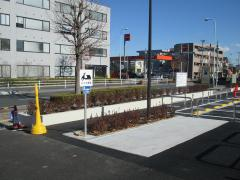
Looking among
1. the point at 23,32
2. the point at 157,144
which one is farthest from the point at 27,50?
the point at 157,144

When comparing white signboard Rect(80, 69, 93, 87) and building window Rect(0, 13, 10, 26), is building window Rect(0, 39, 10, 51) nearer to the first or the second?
building window Rect(0, 13, 10, 26)

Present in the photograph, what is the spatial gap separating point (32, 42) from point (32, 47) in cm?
70

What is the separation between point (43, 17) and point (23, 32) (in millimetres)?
4120

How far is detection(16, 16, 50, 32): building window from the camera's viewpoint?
38.2m

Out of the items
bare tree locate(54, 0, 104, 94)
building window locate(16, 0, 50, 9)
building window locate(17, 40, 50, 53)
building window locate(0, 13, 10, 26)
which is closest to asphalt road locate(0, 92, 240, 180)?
bare tree locate(54, 0, 104, 94)

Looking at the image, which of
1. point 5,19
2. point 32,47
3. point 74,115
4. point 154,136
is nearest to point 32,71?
point 32,47

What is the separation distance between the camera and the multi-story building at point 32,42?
3669 cm

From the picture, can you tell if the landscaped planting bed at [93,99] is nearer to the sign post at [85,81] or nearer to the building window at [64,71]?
the sign post at [85,81]

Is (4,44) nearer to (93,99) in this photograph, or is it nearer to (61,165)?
(93,99)

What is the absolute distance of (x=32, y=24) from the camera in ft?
130

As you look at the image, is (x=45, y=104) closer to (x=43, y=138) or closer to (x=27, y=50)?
(x=43, y=138)

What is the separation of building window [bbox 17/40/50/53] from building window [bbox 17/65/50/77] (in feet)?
7.64

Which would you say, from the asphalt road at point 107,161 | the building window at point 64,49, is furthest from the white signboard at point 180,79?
the building window at point 64,49

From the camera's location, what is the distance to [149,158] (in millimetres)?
7207
